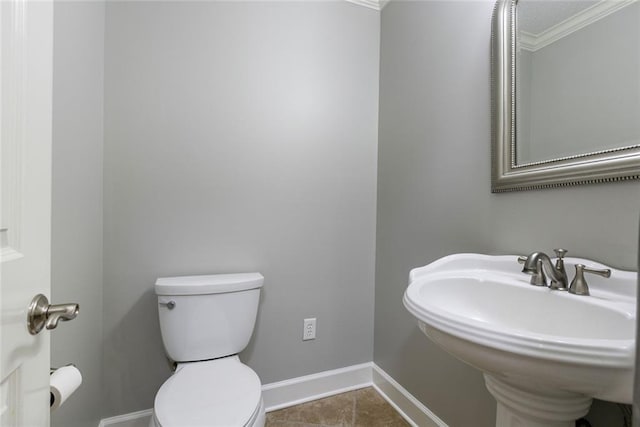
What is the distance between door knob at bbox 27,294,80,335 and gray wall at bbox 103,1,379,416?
87 cm

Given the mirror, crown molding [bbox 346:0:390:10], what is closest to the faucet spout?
the mirror

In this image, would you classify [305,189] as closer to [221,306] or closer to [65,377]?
[221,306]

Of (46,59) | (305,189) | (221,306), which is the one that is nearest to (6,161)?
(46,59)

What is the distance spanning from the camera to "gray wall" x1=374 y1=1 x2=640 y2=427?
2.55 ft

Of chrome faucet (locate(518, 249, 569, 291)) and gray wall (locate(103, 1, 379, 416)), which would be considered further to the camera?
gray wall (locate(103, 1, 379, 416))

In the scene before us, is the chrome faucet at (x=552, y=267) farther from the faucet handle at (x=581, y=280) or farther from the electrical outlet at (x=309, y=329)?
the electrical outlet at (x=309, y=329)

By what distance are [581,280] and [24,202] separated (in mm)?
1153

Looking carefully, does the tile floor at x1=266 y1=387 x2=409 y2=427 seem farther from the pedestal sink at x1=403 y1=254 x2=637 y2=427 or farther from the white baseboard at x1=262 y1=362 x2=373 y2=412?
the pedestal sink at x1=403 y1=254 x2=637 y2=427

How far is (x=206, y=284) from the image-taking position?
3.75 feet

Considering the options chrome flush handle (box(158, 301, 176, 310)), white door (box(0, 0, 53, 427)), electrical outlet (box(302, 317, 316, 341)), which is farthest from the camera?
electrical outlet (box(302, 317, 316, 341))

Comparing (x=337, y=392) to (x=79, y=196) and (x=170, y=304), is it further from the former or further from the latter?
(x=79, y=196)

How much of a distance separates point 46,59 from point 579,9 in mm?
1298

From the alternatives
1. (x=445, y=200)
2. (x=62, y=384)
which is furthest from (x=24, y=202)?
(x=445, y=200)

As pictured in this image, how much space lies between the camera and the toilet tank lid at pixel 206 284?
3.65 feet
